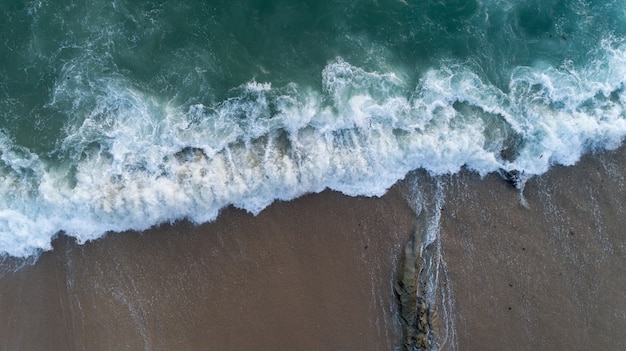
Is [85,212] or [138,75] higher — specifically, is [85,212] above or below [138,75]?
below

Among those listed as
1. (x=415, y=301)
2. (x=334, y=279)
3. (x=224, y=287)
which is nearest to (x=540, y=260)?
(x=415, y=301)

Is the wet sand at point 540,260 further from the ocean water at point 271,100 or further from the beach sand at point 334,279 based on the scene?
the ocean water at point 271,100

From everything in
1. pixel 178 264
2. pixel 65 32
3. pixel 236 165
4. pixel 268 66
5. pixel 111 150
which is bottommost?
pixel 178 264

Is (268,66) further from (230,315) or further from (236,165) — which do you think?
(230,315)

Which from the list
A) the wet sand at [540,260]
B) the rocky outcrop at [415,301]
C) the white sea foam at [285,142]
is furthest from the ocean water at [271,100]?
the rocky outcrop at [415,301]

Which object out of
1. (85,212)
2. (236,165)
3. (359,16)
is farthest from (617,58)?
(85,212)

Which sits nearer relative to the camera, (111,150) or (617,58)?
(111,150)
